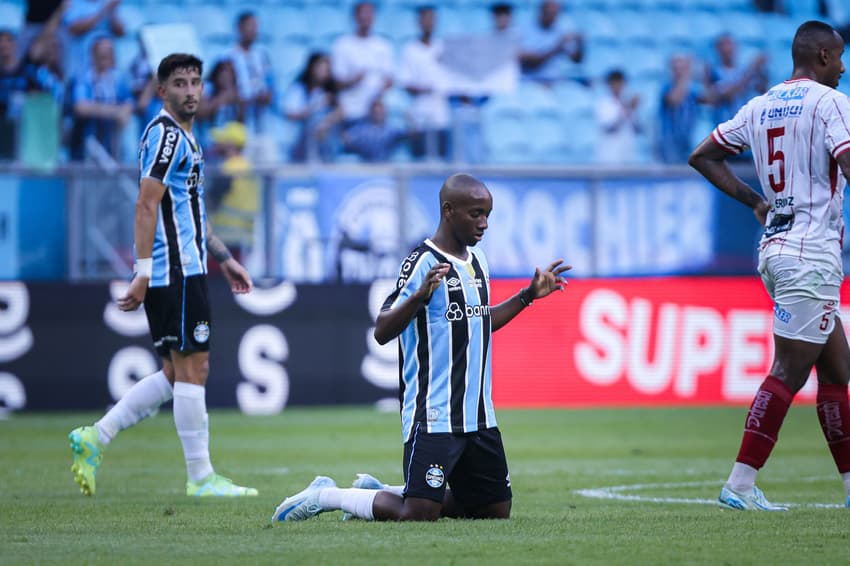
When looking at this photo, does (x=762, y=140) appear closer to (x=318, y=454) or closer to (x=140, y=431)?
(x=318, y=454)

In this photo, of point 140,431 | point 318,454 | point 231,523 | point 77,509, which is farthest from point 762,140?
point 140,431

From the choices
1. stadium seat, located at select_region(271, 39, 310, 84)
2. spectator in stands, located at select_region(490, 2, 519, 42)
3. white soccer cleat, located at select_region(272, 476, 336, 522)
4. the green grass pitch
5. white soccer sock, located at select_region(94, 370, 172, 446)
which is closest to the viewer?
the green grass pitch

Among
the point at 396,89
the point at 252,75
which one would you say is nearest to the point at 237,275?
the point at 252,75

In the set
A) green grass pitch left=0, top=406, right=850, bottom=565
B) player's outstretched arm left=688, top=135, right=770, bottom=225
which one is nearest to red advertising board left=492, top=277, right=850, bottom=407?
green grass pitch left=0, top=406, right=850, bottom=565

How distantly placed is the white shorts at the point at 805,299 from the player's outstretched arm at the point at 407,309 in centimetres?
175

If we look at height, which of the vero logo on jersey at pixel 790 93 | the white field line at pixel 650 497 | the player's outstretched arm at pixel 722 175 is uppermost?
the vero logo on jersey at pixel 790 93

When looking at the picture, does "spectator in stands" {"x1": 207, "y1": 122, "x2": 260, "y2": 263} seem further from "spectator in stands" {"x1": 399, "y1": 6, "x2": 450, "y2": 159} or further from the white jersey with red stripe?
the white jersey with red stripe

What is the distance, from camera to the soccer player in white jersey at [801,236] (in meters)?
6.29

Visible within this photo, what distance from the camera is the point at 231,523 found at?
5969mm

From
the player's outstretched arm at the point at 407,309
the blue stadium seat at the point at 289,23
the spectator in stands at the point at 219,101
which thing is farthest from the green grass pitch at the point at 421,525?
the blue stadium seat at the point at 289,23

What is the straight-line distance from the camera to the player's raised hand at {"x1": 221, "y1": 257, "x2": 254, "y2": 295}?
309 inches

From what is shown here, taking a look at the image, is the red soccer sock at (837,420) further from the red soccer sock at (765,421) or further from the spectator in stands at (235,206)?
the spectator in stands at (235,206)

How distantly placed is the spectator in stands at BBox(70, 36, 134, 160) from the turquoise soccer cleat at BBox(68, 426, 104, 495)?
291 inches

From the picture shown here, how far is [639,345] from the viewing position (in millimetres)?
14273
